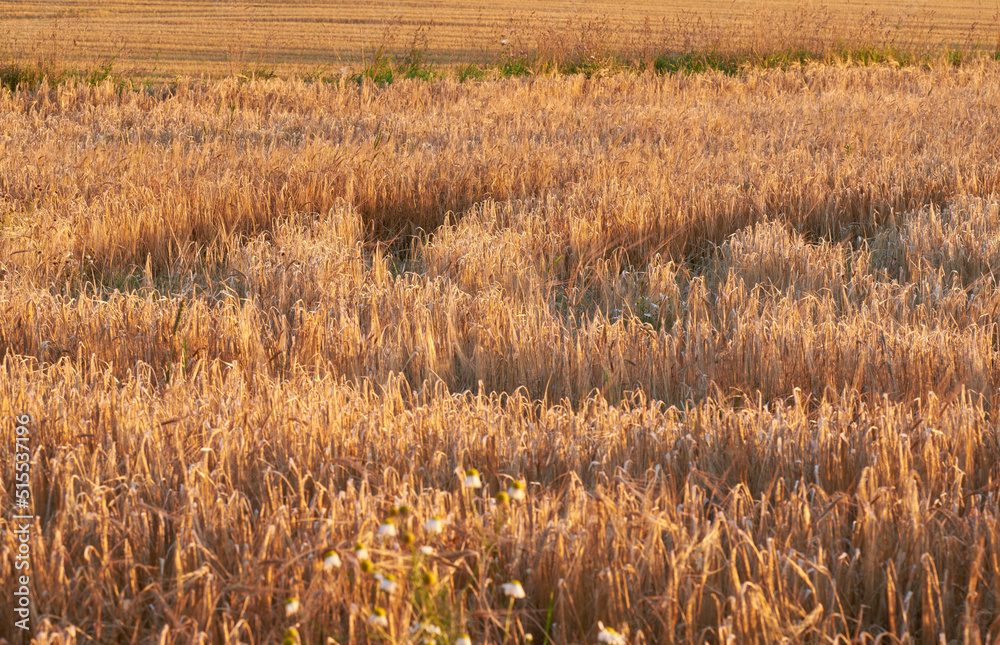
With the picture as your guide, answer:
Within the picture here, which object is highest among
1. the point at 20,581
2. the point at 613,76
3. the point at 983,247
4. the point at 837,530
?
the point at 613,76

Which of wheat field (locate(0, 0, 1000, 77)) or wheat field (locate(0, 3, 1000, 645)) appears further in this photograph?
wheat field (locate(0, 0, 1000, 77))

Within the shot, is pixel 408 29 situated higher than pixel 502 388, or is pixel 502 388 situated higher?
pixel 408 29

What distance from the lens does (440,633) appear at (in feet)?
4.54

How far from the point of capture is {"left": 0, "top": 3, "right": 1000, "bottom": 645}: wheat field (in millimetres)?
1675

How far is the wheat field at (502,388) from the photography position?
5.49 feet

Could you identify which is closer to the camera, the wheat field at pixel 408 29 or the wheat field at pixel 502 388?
the wheat field at pixel 502 388

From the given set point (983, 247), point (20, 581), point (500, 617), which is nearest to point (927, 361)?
point (983, 247)

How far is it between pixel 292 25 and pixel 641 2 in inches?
418

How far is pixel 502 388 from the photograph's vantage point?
10.6ft

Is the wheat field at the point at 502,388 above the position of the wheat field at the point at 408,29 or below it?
below

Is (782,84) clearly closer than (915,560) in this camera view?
No

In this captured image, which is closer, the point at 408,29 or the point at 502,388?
the point at 502,388

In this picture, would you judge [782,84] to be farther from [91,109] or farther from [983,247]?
[91,109]

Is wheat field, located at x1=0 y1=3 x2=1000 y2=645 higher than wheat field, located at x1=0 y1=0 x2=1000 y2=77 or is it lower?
lower
